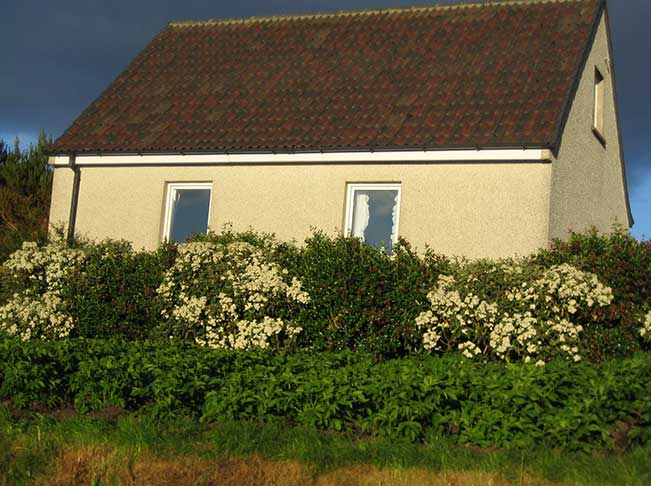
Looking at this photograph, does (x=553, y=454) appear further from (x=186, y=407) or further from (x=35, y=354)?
(x=35, y=354)

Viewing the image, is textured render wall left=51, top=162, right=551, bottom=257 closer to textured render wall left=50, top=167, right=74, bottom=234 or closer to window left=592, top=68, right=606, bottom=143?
textured render wall left=50, top=167, right=74, bottom=234

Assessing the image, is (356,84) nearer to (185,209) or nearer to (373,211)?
(373,211)

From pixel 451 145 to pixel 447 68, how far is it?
285 cm

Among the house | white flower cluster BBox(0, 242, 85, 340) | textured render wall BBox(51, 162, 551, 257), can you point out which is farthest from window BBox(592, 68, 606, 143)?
white flower cluster BBox(0, 242, 85, 340)

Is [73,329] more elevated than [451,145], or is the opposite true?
[451,145]

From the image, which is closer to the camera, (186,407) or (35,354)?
(186,407)

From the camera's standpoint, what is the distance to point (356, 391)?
28.8 ft

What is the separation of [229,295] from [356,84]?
19.3ft

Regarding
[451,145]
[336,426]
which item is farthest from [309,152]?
[336,426]

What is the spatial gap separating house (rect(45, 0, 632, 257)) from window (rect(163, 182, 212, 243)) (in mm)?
26

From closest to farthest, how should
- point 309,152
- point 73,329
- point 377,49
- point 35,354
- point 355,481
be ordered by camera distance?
point 355,481 → point 35,354 → point 73,329 → point 309,152 → point 377,49

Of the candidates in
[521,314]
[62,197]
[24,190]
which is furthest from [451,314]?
[24,190]

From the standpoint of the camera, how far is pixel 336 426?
8.65 m

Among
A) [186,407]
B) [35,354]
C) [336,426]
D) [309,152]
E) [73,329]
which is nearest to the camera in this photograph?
[336,426]
